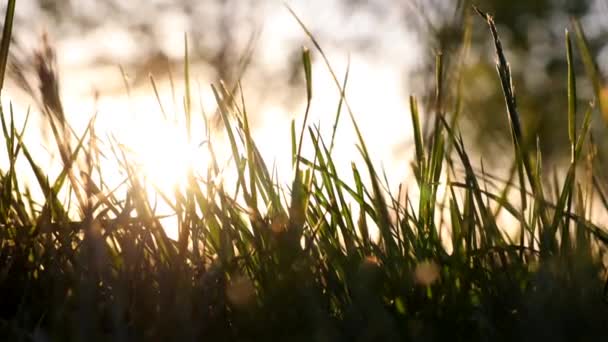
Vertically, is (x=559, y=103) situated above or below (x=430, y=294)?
above

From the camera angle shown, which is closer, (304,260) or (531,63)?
(304,260)

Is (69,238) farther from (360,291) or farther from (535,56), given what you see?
(535,56)

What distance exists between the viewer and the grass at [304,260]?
0.82 m

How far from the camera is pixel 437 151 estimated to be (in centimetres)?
133

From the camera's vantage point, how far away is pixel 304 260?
996 mm

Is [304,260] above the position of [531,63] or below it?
below

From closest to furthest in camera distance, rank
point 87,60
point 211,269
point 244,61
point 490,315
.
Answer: point 490,315 < point 211,269 < point 244,61 < point 87,60

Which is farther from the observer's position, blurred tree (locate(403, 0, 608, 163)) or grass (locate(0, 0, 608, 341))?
blurred tree (locate(403, 0, 608, 163))

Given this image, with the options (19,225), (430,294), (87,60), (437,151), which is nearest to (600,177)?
(437,151)

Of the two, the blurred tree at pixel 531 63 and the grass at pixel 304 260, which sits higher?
the blurred tree at pixel 531 63

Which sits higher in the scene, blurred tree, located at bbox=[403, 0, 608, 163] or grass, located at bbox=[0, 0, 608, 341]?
blurred tree, located at bbox=[403, 0, 608, 163]

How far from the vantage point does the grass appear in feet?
2.70

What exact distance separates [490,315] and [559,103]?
18.3 m

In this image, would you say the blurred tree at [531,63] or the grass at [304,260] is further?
the blurred tree at [531,63]
